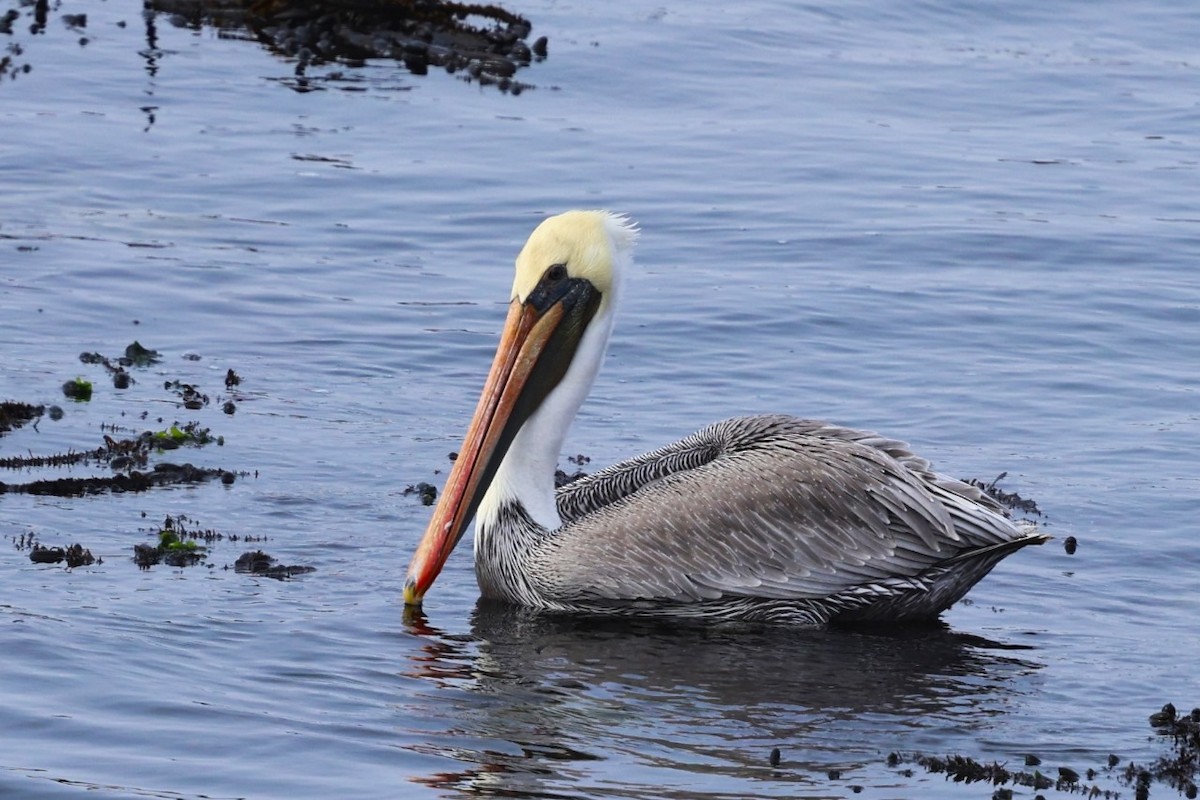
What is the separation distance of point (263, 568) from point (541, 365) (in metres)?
1.32

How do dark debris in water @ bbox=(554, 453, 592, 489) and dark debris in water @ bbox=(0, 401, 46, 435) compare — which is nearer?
dark debris in water @ bbox=(554, 453, 592, 489)

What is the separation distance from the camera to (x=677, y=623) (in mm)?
7613

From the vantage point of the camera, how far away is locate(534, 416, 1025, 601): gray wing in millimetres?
7504

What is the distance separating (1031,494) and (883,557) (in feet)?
5.66

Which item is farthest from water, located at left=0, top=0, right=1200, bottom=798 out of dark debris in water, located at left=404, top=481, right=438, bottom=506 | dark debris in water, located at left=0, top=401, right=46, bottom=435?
dark debris in water, located at left=0, top=401, right=46, bottom=435

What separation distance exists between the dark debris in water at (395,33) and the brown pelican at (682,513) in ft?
A: 34.6

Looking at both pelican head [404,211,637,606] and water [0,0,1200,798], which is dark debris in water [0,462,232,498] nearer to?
water [0,0,1200,798]

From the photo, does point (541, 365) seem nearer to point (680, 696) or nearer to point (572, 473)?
point (572, 473)

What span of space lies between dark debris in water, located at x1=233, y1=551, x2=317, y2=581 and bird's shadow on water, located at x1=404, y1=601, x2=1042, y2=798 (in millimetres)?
543

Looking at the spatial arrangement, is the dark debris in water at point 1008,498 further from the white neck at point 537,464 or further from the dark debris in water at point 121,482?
the dark debris in water at point 121,482

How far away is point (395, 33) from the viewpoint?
18.9m

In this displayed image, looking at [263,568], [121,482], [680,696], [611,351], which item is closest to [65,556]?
[263,568]

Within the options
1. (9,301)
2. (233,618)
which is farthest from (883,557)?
(9,301)

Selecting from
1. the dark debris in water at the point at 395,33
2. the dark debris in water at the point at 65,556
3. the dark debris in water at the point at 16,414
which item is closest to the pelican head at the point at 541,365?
the dark debris in water at the point at 65,556
